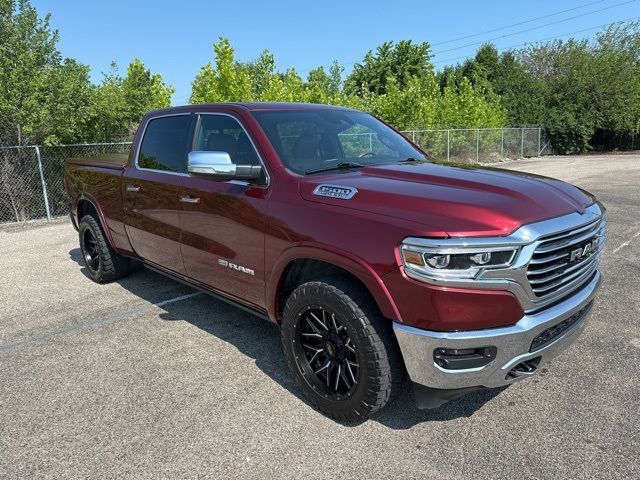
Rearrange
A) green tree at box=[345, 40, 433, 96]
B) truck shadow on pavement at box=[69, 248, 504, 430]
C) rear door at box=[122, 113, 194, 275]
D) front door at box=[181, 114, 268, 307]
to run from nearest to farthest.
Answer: truck shadow on pavement at box=[69, 248, 504, 430] → front door at box=[181, 114, 268, 307] → rear door at box=[122, 113, 194, 275] → green tree at box=[345, 40, 433, 96]

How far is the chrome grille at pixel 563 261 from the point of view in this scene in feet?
8.23

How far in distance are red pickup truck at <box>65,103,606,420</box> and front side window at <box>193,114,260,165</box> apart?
1 centimetres

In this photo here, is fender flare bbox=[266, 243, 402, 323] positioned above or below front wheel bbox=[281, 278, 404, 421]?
above

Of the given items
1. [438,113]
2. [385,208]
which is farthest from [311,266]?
[438,113]

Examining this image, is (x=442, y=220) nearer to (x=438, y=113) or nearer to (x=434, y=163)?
(x=434, y=163)

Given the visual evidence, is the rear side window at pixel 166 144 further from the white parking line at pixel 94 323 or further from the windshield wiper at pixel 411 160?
the windshield wiper at pixel 411 160

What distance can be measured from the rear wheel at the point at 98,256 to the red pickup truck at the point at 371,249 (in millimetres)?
1660

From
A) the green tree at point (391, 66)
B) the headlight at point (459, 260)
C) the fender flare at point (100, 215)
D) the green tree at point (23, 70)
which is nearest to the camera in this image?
the headlight at point (459, 260)

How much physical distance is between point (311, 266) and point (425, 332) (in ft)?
3.31

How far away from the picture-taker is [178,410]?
10.4 ft

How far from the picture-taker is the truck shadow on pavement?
308 cm

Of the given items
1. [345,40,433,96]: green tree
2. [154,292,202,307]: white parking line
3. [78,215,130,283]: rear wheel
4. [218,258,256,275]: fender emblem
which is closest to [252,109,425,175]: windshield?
[218,258,256,275]: fender emblem

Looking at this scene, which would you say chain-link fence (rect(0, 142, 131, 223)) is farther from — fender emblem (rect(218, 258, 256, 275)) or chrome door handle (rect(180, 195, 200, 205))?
fender emblem (rect(218, 258, 256, 275))

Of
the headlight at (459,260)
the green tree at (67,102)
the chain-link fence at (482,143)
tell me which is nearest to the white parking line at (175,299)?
the headlight at (459,260)
